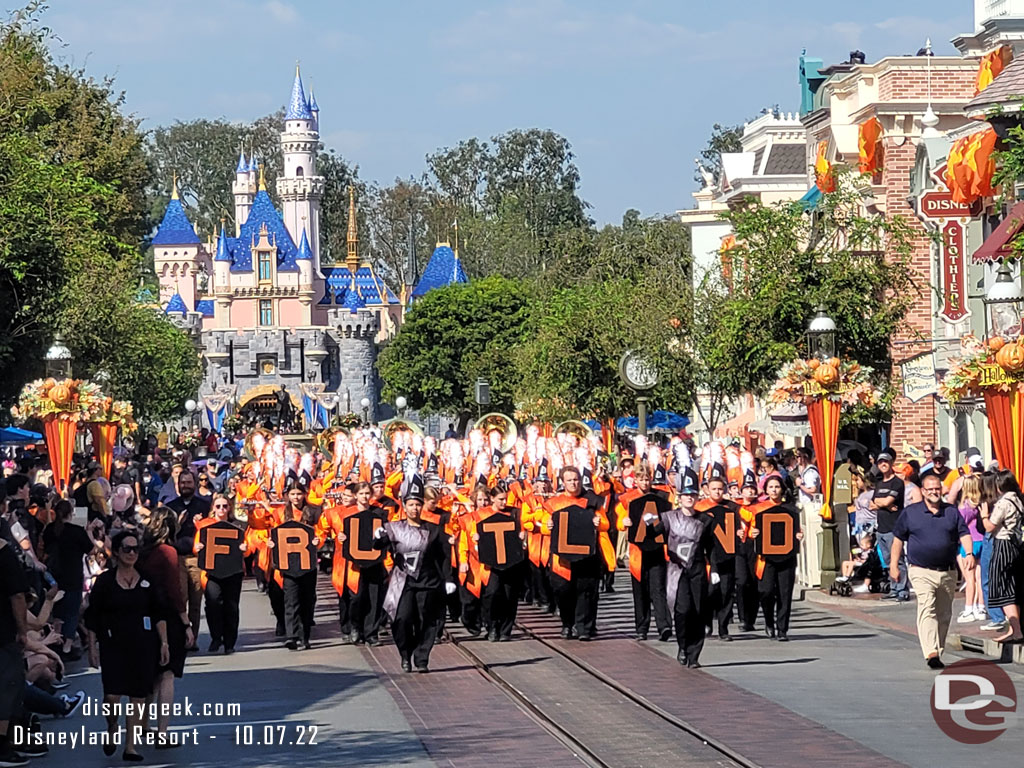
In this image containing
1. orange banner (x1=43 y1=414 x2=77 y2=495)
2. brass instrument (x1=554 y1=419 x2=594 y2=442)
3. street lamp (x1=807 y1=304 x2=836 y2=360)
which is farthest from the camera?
orange banner (x1=43 y1=414 x2=77 y2=495)

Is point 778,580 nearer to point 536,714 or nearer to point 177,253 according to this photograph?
point 536,714

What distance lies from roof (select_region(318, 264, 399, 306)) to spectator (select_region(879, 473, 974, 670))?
118022mm

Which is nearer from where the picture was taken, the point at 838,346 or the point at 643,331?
the point at 838,346

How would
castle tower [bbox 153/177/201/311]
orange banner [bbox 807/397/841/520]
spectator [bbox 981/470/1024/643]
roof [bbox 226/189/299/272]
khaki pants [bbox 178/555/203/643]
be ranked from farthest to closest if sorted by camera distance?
castle tower [bbox 153/177/201/311], roof [bbox 226/189/299/272], orange banner [bbox 807/397/841/520], spectator [bbox 981/470/1024/643], khaki pants [bbox 178/555/203/643]

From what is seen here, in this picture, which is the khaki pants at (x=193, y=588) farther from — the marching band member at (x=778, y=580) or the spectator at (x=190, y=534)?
the marching band member at (x=778, y=580)

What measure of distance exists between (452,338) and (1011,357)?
3059 inches

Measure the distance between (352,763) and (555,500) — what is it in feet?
26.8

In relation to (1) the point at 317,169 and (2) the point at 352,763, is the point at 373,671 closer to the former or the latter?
(2) the point at 352,763

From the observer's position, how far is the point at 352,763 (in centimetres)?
1209

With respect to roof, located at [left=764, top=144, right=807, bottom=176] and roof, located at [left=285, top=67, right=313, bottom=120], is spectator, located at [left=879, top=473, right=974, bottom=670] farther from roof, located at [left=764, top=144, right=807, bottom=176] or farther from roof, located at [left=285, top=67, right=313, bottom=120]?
roof, located at [left=285, top=67, right=313, bottom=120]

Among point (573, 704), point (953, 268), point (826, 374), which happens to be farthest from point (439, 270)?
point (573, 704)

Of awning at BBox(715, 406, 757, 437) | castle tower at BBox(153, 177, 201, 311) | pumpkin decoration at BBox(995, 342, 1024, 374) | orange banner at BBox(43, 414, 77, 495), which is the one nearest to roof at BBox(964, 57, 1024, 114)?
pumpkin decoration at BBox(995, 342, 1024, 374)

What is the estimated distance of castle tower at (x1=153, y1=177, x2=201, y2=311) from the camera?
136500 millimetres

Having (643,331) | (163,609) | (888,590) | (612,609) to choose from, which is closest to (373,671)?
(163,609)
